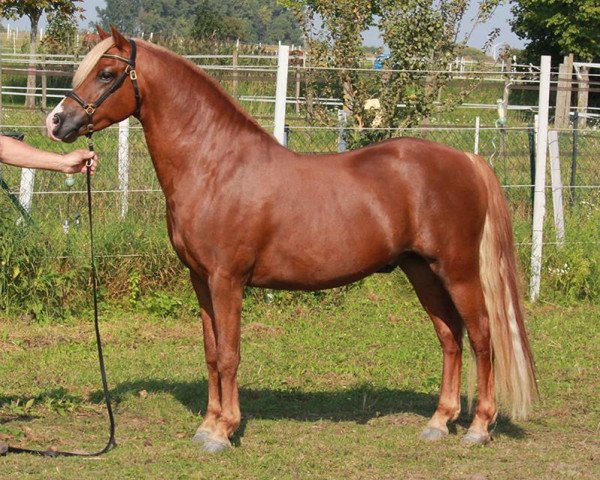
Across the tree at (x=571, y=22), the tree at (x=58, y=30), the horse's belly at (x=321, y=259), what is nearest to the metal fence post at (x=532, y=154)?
the horse's belly at (x=321, y=259)

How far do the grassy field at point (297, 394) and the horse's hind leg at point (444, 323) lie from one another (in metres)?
0.20

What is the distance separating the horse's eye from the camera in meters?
5.16

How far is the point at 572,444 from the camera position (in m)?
5.60

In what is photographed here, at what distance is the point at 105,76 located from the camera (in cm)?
517

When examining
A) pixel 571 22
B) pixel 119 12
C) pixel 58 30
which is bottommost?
pixel 58 30

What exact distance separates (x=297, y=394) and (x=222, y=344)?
1.42 meters

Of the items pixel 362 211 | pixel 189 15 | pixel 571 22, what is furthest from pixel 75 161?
pixel 189 15

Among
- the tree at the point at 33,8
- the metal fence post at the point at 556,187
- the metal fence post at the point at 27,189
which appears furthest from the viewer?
the tree at the point at 33,8

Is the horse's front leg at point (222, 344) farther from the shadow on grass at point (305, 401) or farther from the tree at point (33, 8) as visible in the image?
the tree at point (33, 8)

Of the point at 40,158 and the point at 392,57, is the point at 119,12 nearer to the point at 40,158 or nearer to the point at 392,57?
the point at 392,57

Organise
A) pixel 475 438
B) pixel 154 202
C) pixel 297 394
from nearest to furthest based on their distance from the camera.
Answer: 1. pixel 475 438
2. pixel 297 394
3. pixel 154 202

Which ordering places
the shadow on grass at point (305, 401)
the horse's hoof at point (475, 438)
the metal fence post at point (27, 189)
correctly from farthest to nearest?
the metal fence post at point (27, 189), the shadow on grass at point (305, 401), the horse's hoof at point (475, 438)

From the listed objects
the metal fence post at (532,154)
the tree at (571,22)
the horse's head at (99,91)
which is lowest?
the metal fence post at (532,154)

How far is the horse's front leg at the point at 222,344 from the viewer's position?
5293 millimetres
